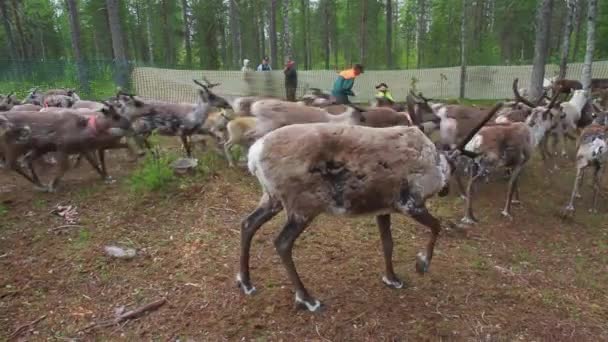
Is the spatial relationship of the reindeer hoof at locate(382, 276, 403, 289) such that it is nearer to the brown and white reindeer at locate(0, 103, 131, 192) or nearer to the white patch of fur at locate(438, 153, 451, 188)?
the white patch of fur at locate(438, 153, 451, 188)

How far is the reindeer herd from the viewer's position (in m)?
3.52

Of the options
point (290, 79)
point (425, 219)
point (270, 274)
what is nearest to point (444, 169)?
point (425, 219)

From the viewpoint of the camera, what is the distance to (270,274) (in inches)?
169

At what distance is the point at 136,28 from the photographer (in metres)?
35.9

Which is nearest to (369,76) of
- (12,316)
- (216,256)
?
(216,256)

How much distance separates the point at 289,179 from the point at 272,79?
14.4 m

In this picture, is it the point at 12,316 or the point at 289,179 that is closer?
the point at 289,179

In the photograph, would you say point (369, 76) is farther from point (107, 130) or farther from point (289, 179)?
point (289, 179)

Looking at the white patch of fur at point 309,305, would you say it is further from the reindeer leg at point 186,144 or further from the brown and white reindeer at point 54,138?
the reindeer leg at point 186,144

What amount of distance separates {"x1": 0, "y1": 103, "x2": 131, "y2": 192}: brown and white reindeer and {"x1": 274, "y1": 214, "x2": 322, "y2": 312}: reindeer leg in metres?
4.49

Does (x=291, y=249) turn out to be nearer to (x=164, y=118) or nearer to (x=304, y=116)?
(x=304, y=116)

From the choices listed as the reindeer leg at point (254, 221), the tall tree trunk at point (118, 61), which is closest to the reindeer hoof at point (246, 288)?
the reindeer leg at point (254, 221)

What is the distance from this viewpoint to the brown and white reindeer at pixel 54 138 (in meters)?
6.39

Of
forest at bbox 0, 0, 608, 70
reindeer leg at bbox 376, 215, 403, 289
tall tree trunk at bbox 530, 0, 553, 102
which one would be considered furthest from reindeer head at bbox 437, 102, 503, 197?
forest at bbox 0, 0, 608, 70
